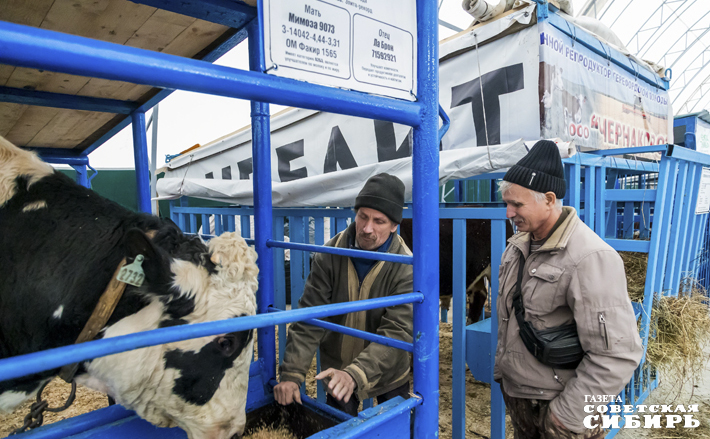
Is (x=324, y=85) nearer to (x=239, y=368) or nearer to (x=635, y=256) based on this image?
(x=239, y=368)

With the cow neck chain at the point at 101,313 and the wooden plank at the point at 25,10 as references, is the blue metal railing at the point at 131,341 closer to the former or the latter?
the cow neck chain at the point at 101,313

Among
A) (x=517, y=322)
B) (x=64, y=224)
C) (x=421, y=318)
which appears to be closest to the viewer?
(x=421, y=318)

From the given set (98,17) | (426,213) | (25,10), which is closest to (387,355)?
(426,213)

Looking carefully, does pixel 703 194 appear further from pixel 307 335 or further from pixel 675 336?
pixel 307 335

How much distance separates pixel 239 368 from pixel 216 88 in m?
1.14

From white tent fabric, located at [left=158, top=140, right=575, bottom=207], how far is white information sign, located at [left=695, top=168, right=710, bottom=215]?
6.05 ft

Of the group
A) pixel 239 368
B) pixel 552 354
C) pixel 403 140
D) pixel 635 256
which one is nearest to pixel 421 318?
pixel 239 368

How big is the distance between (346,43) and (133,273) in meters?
0.95

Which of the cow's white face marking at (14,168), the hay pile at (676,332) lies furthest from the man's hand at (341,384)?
the hay pile at (676,332)

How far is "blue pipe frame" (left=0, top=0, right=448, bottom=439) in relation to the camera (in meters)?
0.67

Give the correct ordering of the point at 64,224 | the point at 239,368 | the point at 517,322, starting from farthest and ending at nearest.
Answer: the point at 517,322
the point at 239,368
the point at 64,224

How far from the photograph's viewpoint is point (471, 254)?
4.39 meters

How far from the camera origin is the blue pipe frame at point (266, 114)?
67 centimetres

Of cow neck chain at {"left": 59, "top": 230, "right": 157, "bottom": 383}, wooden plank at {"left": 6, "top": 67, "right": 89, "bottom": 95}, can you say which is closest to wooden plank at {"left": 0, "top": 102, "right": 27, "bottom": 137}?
wooden plank at {"left": 6, "top": 67, "right": 89, "bottom": 95}
